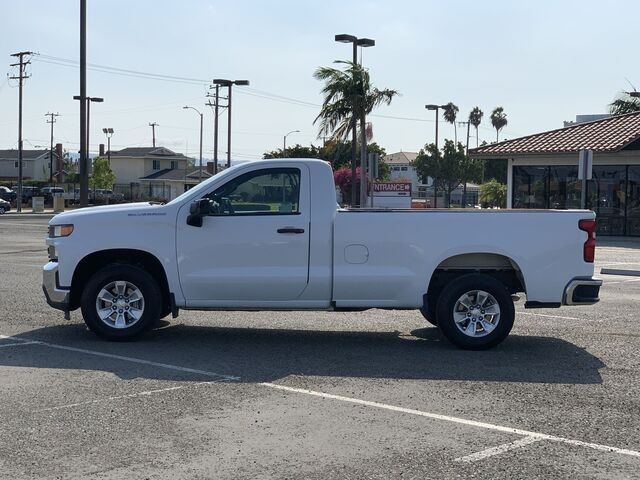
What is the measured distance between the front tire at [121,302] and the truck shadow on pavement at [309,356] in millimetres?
185

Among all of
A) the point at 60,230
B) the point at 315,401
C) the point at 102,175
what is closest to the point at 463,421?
the point at 315,401

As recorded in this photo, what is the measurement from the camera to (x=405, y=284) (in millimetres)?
9719

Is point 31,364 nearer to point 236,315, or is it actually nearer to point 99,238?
point 99,238

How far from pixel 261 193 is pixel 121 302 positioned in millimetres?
1984

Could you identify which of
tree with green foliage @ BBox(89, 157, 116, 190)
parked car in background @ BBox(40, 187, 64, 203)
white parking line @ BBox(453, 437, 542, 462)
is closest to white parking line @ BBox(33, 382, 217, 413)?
white parking line @ BBox(453, 437, 542, 462)

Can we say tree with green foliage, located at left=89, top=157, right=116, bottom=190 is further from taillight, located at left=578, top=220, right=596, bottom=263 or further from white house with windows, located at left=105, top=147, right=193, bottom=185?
taillight, located at left=578, top=220, right=596, bottom=263

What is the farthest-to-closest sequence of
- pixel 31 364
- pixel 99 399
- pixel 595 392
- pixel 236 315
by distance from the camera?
pixel 236 315, pixel 31 364, pixel 595 392, pixel 99 399

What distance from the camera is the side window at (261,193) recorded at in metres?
9.91

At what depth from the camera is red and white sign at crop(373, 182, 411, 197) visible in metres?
31.2

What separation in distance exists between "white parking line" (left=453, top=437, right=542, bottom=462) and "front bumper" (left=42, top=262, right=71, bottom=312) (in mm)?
5602

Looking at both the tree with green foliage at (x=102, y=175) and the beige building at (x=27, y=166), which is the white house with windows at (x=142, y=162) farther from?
the tree with green foliage at (x=102, y=175)

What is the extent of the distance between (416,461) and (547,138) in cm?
3207

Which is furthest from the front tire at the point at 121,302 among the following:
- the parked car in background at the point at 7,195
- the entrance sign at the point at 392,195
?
the parked car in background at the point at 7,195

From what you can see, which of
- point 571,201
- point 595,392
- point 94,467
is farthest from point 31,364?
point 571,201
